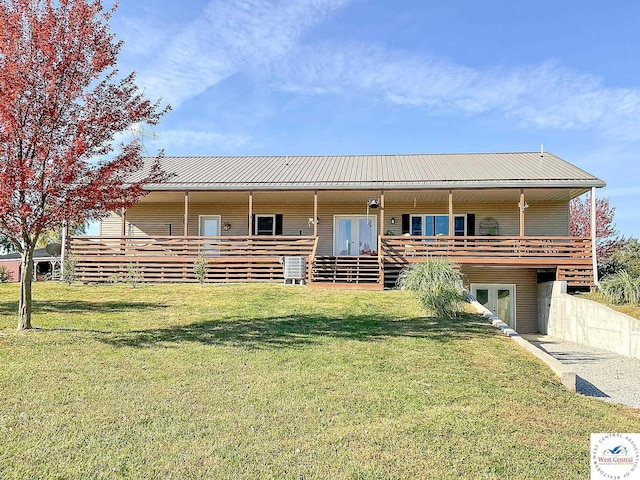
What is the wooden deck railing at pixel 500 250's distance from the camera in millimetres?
15125

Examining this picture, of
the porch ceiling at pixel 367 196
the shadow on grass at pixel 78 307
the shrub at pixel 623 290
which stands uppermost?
the porch ceiling at pixel 367 196

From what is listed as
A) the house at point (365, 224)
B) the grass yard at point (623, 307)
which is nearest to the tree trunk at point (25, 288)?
the house at point (365, 224)

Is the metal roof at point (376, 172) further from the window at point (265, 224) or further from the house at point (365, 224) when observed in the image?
the window at point (265, 224)

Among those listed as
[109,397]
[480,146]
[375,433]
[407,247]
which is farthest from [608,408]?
[480,146]

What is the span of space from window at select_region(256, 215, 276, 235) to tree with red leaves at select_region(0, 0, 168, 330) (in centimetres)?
1154

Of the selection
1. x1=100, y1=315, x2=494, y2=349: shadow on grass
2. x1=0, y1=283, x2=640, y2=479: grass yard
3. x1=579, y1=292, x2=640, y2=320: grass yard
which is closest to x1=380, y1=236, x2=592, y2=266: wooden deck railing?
x1=579, y1=292, x2=640, y2=320: grass yard

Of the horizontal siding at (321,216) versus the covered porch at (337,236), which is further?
the horizontal siding at (321,216)

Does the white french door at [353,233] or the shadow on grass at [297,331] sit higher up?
the white french door at [353,233]

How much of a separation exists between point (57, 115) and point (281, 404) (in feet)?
17.0

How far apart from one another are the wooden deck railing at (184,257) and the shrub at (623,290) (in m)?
8.18

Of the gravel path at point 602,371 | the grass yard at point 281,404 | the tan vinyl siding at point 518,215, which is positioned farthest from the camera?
the tan vinyl siding at point 518,215

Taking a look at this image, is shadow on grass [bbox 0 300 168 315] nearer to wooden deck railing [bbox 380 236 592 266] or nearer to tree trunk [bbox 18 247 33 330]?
tree trunk [bbox 18 247 33 330]

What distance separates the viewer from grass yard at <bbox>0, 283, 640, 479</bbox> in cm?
367

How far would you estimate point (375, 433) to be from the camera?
4.19m
